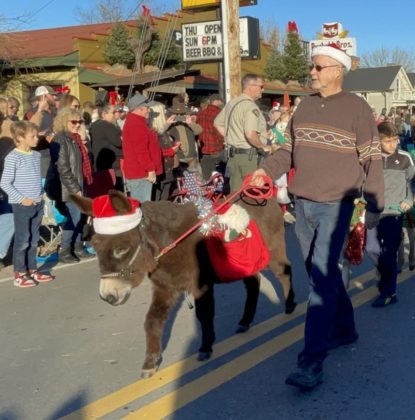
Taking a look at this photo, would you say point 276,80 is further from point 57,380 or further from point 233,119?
point 57,380

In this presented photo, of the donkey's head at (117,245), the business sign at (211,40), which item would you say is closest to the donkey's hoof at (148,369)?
the donkey's head at (117,245)

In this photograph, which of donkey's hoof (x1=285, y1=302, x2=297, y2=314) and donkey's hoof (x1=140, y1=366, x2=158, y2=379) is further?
donkey's hoof (x1=285, y1=302, x2=297, y2=314)

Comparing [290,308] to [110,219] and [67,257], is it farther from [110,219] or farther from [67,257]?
[67,257]

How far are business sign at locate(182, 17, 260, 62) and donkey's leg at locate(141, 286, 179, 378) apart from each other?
9509mm

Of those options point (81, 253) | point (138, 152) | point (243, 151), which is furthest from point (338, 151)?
point (81, 253)

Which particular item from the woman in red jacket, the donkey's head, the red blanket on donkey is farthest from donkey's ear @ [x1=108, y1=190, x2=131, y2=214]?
the woman in red jacket

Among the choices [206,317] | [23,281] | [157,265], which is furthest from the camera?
[23,281]

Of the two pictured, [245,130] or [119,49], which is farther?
[119,49]

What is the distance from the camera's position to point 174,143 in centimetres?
1194

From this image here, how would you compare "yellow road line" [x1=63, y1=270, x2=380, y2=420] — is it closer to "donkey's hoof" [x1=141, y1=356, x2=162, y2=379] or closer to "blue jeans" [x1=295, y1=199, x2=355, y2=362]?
"donkey's hoof" [x1=141, y1=356, x2=162, y2=379]

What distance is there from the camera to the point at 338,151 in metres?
4.62

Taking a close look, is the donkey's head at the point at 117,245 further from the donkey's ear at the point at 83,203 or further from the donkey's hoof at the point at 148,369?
the donkey's hoof at the point at 148,369

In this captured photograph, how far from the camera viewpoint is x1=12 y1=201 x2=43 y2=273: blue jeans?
7.95 metres

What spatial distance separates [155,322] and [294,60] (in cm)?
3489
